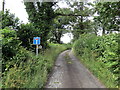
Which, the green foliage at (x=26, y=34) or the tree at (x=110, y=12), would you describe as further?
the green foliage at (x=26, y=34)

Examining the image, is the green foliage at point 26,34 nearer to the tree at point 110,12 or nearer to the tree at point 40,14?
the tree at point 40,14

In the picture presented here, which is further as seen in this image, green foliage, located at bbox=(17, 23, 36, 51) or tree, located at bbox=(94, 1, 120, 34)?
green foliage, located at bbox=(17, 23, 36, 51)

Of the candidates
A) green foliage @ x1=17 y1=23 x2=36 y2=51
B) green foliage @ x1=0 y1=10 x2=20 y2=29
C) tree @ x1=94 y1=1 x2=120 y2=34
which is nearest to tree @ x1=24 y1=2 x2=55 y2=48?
green foliage @ x1=17 y1=23 x2=36 y2=51

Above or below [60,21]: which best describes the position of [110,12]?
below

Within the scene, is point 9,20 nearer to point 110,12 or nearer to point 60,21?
point 110,12

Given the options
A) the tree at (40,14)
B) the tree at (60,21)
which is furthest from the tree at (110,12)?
the tree at (60,21)

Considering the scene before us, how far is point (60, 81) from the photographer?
5082mm

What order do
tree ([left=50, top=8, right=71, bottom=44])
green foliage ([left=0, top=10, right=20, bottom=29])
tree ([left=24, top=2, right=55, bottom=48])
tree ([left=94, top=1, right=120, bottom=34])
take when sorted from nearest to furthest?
tree ([left=94, top=1, right=120, bottom=34])
green foliage ([left=0, top=10, right=20, bottom=29])
tree ([left=24, top=2, right=55, bottom=48])
tree ([left=50, top=8, right=71, bottom=44])

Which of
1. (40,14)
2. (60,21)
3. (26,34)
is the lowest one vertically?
(26,34)

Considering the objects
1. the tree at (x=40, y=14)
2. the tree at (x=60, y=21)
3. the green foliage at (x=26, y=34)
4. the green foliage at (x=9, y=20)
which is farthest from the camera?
the tree at (x=60, y=21)

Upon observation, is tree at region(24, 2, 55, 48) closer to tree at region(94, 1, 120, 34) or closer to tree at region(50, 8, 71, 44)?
tree at region(50, 8, 71, 44)

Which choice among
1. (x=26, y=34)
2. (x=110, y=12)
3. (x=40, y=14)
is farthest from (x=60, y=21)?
(x=110, y=12)

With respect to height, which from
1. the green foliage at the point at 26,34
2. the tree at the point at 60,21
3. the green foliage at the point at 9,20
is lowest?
the green foliage at the point at 26,34

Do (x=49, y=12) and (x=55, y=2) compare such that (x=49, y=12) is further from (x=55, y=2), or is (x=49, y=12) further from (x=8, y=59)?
(x=8, y=59)
